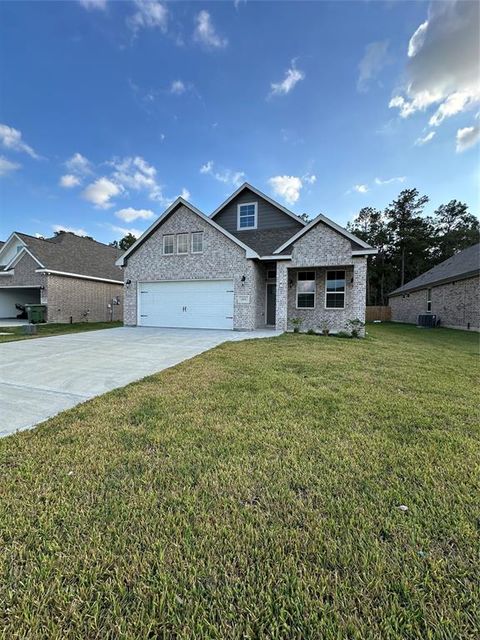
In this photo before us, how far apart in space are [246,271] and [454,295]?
13.6 metres

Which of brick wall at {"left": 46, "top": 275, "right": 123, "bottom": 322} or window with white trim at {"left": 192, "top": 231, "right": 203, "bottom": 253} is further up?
window with white trim at {"left": 192, "top": 231, "right": 203, "bottom": 253}

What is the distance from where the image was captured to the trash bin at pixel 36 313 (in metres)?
16.0

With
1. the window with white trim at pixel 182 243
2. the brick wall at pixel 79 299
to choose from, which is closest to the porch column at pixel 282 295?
the window with white trim at pixel 182 243

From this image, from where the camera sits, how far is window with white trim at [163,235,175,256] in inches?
543

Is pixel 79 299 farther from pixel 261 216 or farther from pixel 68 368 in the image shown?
pixel 68 368

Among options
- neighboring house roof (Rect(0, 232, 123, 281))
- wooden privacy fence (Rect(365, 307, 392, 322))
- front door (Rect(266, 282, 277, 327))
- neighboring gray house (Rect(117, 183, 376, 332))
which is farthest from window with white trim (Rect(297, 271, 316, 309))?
wooden privacy fence (Rect(365, 307, 392, 322))

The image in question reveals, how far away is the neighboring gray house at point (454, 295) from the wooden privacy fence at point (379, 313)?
11.6 feet

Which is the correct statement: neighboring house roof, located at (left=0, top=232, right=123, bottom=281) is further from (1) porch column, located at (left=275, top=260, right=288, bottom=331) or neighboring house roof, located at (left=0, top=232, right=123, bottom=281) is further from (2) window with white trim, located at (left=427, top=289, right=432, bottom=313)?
(2) window with white trim, located at (left=427, top=289, right=432, bottom=313)

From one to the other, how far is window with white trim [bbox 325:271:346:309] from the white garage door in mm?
4625

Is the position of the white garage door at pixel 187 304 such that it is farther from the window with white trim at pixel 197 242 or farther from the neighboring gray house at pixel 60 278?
the neighboring gray house at pixel 60 278

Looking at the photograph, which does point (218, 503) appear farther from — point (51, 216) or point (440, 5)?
point (51, 216)

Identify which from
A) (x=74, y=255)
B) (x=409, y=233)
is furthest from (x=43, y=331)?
(x=409, y=233)

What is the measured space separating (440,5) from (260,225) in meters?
9.40

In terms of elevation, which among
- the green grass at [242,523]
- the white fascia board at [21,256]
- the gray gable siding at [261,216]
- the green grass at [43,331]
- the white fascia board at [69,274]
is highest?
the gray gable siding at [261,216]
